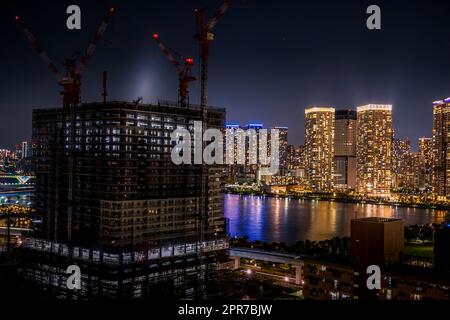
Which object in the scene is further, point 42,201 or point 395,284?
point 42,201

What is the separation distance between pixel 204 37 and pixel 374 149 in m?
37.6

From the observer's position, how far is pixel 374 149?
47.3m

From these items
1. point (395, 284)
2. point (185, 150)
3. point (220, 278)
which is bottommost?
Result: point (220, 278)

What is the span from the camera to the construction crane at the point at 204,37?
1256 centimetres

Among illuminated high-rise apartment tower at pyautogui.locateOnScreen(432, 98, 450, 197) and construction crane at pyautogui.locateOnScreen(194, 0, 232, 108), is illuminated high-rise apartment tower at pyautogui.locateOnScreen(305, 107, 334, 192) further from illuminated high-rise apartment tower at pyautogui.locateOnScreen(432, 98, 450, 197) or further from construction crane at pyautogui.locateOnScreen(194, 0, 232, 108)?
construction crane at pyautogui.locateOnScreen(194, 0, 232, 108)

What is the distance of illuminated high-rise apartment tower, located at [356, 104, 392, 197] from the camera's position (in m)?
44.0

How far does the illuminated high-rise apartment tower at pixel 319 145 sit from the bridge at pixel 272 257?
35949mm

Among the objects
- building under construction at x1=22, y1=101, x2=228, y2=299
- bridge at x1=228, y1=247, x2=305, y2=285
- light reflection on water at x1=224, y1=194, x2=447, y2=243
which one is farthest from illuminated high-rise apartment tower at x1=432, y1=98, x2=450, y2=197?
building under construction at x1=22, y1=101, x2=228, y2=299

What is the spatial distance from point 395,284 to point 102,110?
7638 millimetres

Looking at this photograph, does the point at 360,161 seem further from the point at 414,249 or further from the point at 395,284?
the point at 395,284

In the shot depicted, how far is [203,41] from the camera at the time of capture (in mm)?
12930

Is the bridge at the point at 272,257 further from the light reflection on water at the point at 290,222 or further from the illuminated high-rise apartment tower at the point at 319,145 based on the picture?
the illuminated high-rise apartment tower at the point at 319,145
